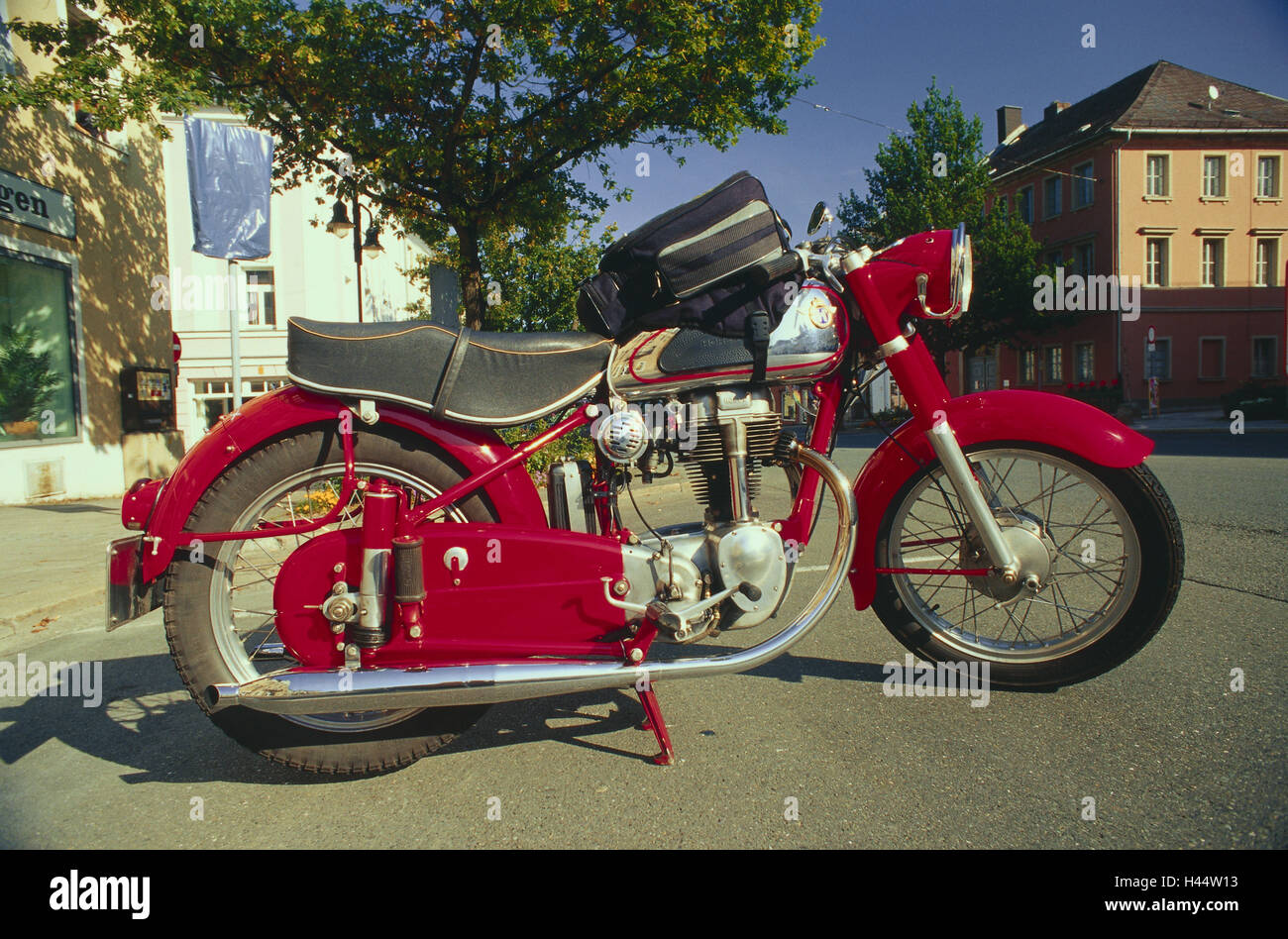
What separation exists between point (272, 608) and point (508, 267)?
13.7 m

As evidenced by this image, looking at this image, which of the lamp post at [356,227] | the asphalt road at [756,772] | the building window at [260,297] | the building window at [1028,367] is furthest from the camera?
the building window at [1028,367]

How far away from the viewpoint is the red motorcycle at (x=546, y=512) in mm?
2381

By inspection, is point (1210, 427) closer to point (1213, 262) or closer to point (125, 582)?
point (1213, 262)

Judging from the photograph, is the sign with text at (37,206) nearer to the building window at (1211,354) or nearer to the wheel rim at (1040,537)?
the wheel rim at (1040,537)

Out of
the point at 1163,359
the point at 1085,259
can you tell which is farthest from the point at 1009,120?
the point at 1163,359

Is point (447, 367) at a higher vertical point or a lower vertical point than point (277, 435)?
higher

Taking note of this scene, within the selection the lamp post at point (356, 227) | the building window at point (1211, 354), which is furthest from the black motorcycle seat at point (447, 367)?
the building window at point (1211, 354)

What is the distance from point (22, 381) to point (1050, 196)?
130 feet

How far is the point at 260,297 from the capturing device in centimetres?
2483

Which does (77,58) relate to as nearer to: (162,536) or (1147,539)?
(162,536)

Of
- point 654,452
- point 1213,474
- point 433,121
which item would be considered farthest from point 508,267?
point 654,452

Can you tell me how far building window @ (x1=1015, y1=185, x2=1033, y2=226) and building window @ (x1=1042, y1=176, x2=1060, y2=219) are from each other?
101cm

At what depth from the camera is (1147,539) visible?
8.65ft

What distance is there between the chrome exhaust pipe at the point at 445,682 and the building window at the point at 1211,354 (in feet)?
129
